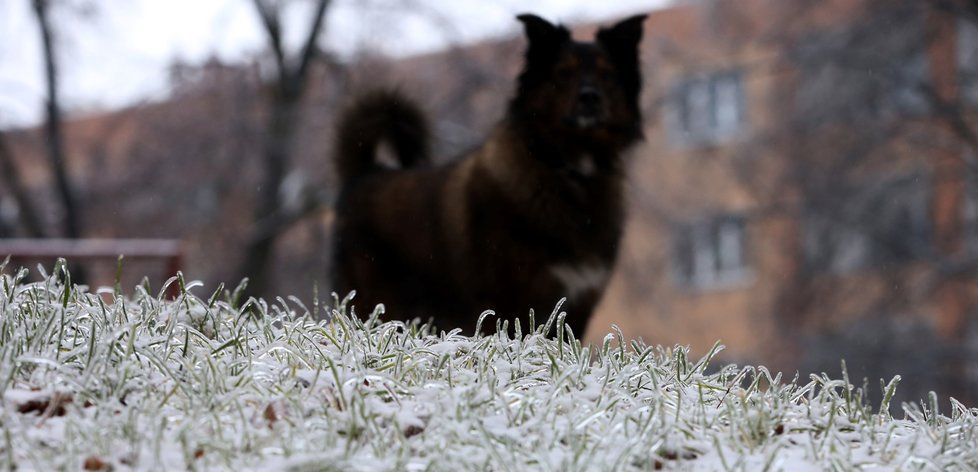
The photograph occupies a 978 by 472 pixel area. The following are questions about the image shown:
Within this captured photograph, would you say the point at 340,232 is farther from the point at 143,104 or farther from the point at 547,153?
the point at 143,104

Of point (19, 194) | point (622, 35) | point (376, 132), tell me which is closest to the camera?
point (622, 35)

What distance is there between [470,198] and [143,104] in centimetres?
1380

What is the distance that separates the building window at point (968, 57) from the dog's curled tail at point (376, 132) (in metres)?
8.17

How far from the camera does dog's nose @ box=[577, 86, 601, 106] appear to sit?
19.5 feet

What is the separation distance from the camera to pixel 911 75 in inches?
585

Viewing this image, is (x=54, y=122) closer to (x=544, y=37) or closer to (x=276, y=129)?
(x=276, y=129)

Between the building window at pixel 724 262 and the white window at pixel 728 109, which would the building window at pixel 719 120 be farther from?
the building window at pixel 724 262

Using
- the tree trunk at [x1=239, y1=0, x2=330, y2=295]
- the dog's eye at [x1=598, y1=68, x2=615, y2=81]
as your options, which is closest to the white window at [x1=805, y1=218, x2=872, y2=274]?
the tree trunk at [x1=239, y1=0, x2=330, y2=295]

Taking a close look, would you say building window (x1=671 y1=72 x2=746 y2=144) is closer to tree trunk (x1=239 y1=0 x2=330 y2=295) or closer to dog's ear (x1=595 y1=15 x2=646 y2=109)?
tree trunk (x1=239 y1=0 x2=330 y2=295)

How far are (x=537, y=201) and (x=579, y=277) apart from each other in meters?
0.50

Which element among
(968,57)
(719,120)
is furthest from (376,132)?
(719,120)

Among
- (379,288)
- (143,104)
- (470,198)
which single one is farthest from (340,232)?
(143,104)

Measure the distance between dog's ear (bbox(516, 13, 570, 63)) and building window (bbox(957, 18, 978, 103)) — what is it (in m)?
8.60

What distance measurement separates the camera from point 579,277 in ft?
19.6
